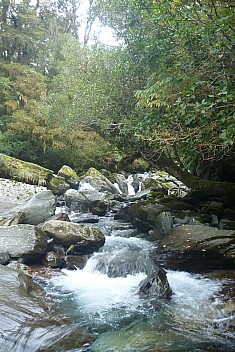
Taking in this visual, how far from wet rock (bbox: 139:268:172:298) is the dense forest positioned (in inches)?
100

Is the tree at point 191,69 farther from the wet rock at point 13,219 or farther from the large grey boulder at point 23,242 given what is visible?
the wet rock at point 13,219

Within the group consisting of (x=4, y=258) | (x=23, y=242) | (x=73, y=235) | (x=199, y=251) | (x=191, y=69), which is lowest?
(x=4, y=258)

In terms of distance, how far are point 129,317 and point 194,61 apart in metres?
4.43

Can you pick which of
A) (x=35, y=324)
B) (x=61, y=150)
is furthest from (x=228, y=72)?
(x=61, y=150)

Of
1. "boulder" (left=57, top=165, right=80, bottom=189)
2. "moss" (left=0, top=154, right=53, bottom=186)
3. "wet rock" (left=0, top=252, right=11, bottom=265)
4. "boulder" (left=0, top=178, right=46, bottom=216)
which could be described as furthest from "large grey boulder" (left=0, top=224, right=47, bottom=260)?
"boulder" (left=57, top=165, right=80, bottom=189)

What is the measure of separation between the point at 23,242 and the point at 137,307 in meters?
3.27

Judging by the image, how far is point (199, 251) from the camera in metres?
7.41

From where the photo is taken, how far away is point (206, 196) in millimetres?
11273

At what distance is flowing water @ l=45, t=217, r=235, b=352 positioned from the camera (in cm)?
463

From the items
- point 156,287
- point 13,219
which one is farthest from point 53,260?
point 156,287

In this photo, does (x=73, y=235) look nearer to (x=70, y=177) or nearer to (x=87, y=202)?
(x=87, y=202)

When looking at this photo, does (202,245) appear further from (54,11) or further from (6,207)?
(54,11)

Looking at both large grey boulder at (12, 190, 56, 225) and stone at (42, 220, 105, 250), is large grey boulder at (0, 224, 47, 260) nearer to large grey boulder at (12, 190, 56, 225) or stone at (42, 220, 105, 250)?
stone at (42, 220, 105, 250)

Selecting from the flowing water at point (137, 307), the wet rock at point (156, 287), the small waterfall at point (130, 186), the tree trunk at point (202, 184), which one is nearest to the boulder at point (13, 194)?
the flowing water at point (137, 307)
